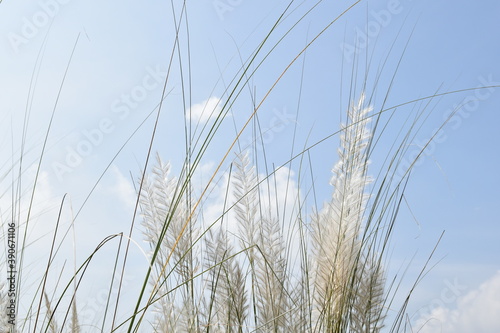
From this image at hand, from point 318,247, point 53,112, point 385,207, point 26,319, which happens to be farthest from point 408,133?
point 26,319

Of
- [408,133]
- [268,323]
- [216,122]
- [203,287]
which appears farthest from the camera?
[408,133]

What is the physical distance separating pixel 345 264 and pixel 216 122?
0.52m

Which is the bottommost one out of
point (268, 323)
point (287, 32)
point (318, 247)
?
point (268, 323)

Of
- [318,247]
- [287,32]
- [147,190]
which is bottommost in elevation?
[318,247]

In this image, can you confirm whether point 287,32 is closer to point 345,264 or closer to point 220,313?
point 345,264

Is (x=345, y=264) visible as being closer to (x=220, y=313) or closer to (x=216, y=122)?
(x=220, y=313)

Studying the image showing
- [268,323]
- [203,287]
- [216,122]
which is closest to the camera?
[216,122]

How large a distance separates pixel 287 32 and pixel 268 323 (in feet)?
2.51

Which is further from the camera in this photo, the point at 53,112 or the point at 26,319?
the point at 53,112

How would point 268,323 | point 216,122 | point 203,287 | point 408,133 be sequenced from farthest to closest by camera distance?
1. point 408,133
2. point 203,287
3. point 268,323
4. point 216,122

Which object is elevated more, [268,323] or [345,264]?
[345,264]

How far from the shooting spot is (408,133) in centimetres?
179

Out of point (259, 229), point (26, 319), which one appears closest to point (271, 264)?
point (259, 229)

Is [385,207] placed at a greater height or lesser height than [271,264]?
greater
